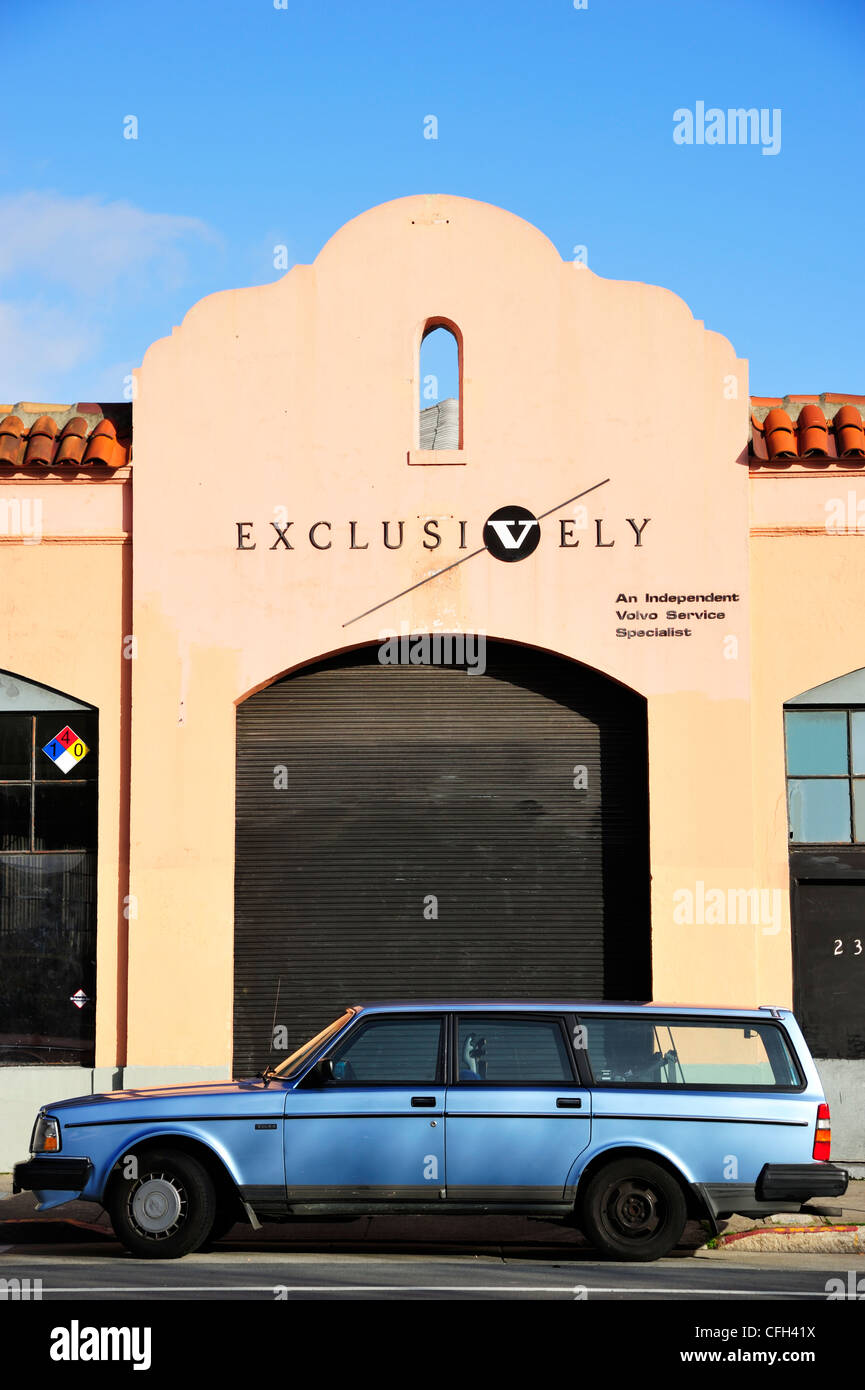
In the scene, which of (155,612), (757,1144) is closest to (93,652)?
(155,612)

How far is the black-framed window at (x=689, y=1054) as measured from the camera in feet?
31.2

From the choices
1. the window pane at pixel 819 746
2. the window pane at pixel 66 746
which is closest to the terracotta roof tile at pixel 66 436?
the window pane at pixel 66 746

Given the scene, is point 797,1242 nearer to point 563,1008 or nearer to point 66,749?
point 563,1008

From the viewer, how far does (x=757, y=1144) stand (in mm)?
9281

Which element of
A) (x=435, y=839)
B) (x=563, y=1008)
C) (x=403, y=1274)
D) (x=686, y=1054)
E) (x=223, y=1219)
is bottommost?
(x=403, y=1274)

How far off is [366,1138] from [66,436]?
7.75 m

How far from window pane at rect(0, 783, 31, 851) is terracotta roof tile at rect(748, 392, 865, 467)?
7357mm

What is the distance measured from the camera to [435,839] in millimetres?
13773

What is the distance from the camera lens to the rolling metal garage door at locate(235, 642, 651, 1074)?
1359cm

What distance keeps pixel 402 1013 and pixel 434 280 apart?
738 cm

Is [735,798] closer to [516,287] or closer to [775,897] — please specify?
[775,897]

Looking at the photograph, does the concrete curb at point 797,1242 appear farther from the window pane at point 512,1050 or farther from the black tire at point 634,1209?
the window pane at point 512,1050

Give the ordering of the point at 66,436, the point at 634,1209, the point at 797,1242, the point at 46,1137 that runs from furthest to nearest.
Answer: the point at 66,436
the point at 797,1242
the point at 46,1137
the point at 634,1209

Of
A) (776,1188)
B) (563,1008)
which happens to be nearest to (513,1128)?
(563,1008)
